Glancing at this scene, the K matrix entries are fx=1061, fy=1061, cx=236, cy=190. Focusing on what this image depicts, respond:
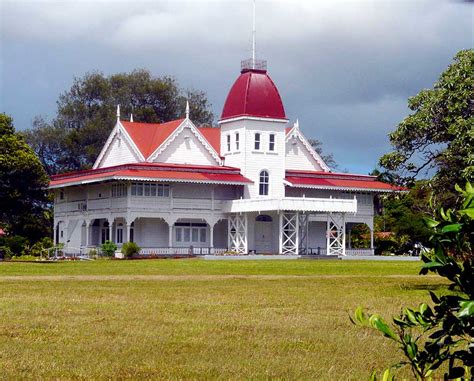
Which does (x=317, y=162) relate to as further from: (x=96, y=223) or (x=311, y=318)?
(x=311, y=318)

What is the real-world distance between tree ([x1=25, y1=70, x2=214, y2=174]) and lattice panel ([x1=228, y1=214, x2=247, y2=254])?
29804mm

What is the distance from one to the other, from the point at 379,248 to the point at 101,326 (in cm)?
6276

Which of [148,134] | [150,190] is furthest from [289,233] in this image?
[148,134]

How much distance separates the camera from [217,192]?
222 feet

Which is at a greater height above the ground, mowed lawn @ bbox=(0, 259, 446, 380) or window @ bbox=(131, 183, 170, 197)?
window @ bbox=(131, 183, 170, 197)

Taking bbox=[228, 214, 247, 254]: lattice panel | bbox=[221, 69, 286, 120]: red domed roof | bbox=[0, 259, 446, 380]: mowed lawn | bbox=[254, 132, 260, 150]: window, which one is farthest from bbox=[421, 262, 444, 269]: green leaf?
bbox=[254, 132, 260, 150]: window

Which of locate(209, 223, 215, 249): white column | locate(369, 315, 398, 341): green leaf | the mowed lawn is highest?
locate(209, 223, 215, 249): white column

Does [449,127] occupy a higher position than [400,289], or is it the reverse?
[449,127]

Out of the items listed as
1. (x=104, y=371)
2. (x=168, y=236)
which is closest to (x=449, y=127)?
(x=104, y=371)

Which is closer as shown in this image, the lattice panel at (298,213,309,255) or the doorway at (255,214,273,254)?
the lattice panel at (298,213,309,255)

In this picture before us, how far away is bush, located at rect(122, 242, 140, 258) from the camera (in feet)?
196

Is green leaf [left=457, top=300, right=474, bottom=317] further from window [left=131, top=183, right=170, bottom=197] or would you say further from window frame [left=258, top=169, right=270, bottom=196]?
window frame [left=258, top=169, right=270, bottom=196]

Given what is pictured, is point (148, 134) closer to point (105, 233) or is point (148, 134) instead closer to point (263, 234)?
point (105, 233)

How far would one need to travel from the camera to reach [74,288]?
2584cm
